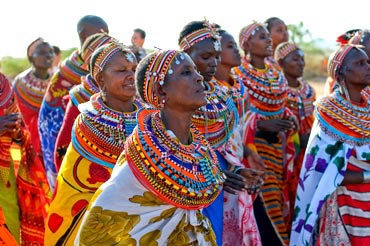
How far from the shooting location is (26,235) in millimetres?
5672

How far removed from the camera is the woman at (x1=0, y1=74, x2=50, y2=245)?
5.48 metres

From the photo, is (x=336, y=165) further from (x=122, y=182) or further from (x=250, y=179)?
(x=122, y=182)

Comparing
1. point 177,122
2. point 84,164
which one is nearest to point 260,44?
point 84,164

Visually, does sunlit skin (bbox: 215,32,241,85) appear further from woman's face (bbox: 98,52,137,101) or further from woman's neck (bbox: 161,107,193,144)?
woman's neck (bbox: 161,107,193,144)

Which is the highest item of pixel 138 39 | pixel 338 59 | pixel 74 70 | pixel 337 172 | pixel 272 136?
pixel 338 59

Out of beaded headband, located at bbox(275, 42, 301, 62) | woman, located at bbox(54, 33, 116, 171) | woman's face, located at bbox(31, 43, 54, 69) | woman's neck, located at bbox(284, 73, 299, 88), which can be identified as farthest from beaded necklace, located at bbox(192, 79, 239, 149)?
woman's face, located at bbox(31, 43, 54, 69)

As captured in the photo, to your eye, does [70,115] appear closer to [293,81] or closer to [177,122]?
[177,122]

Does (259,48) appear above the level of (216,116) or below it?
above

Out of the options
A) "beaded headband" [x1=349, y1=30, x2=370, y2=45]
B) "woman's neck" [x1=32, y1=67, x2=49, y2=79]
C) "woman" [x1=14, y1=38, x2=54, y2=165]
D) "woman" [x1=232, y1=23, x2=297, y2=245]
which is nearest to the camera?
"beaded headband" [x1=349, y1=30, x2=370, y2=45]

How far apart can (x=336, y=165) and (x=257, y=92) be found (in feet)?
6.06

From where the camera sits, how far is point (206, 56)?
5031mm

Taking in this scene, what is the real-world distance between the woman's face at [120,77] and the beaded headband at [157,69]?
1.20 m

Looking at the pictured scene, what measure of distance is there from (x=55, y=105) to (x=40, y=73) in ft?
8.56

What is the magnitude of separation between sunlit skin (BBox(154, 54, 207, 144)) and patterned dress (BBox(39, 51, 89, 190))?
3030 millimetres
